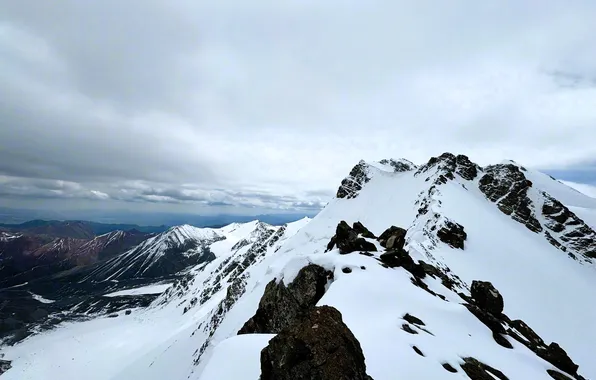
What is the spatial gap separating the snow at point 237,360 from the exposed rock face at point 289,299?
1127 centimetres

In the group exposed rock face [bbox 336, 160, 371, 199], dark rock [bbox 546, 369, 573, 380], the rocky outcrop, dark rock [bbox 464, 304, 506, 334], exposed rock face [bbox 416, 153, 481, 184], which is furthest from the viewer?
exposed rock face [bbox 336, 160, 371, 199]

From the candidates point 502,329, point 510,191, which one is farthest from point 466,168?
point 502,329

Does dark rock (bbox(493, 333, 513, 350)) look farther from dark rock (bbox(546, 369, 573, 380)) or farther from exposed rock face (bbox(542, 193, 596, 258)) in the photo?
exposed rock face (bbox(542, 193, 596, 258))

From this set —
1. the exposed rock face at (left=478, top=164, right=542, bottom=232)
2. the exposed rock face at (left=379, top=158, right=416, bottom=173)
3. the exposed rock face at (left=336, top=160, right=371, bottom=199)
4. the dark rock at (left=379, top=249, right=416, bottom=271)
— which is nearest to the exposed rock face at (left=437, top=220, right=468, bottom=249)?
the dark rock at (left=379, top=249, right=416, bottom=271)

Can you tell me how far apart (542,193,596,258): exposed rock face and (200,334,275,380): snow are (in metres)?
103

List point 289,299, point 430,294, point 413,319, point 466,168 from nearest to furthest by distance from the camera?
point 413,319 → point 430,294 → point 289,299 → point 466,168

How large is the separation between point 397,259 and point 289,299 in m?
12.1

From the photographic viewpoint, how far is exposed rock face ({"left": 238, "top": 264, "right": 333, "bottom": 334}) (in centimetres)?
2711

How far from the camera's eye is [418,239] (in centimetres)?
5450

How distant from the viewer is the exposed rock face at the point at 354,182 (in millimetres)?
151625

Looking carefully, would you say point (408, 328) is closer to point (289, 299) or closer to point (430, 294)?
point (430, 294)

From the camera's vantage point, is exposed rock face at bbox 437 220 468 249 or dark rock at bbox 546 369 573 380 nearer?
dark rock at bbox 546 369 573 380

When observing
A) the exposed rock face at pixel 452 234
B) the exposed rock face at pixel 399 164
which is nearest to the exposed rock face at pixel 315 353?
the exposed rock face at pixel 452 234

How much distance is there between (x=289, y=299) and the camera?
28.5m
